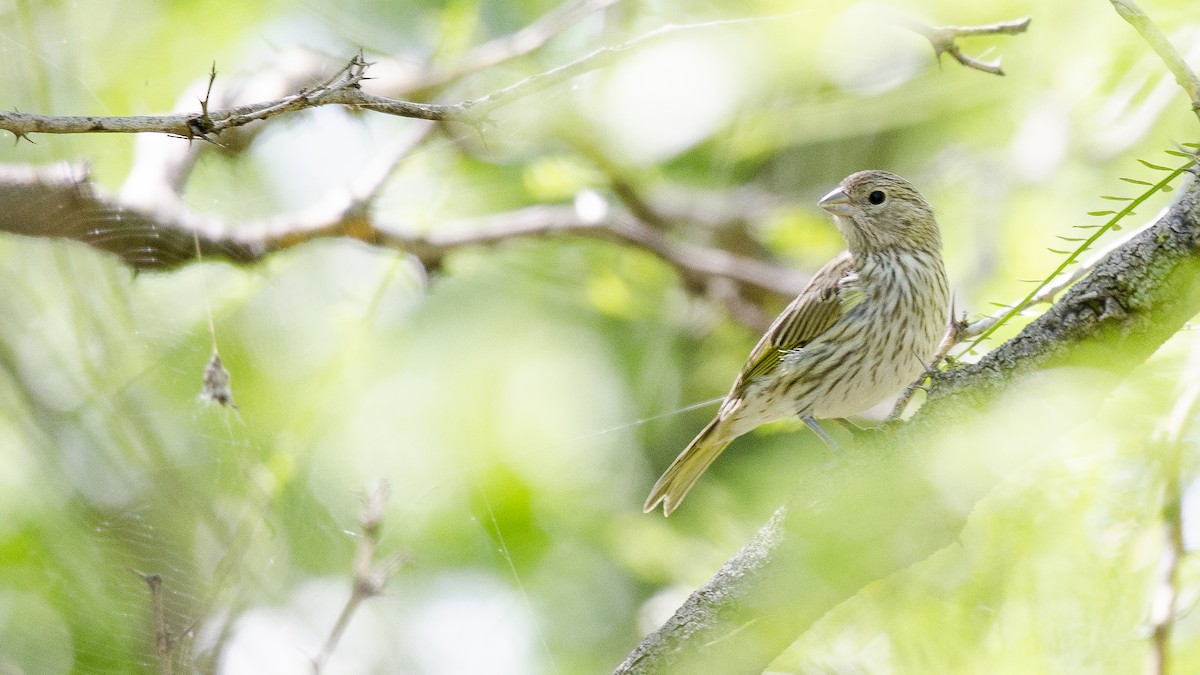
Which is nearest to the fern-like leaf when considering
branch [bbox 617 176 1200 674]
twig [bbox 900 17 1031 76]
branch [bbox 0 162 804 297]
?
branch [bbox 617 176 1200 674]

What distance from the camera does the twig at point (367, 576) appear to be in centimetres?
230

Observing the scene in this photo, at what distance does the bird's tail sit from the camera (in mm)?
3602

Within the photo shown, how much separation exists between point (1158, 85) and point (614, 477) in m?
3.10

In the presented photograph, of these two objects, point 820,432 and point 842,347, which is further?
point 842,347

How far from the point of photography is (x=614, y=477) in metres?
5.40

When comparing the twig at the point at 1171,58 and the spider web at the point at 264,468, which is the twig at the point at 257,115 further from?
the twig at the point at 1171,58

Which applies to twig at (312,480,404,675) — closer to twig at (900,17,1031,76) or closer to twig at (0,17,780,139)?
twig at (0,17,780,139)

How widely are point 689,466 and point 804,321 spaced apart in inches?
24.9

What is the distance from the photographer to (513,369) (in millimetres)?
5602

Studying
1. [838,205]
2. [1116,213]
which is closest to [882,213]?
[838,205]

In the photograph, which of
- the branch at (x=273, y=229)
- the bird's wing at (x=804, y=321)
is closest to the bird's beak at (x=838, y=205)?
the bird's wing at (x=804, y=321)

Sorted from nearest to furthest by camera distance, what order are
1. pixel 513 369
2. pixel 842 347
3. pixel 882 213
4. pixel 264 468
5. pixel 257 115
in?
1. pixel 257 115
2. pixel 264 468
3. pixel 842 347
4. pixel 882 213
5. pixel 513 369

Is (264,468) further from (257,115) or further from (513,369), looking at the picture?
(513,369)

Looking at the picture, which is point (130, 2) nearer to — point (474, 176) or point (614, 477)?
point (474, 176)
